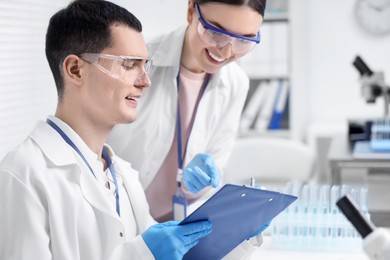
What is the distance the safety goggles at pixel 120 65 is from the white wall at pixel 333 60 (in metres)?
2.84

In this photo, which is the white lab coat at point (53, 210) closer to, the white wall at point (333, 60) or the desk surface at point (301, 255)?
the desk surface at point (301, 255)

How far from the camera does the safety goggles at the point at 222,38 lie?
173 centimetres

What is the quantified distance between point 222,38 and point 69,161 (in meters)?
0.58

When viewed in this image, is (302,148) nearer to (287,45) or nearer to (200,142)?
(287,45)

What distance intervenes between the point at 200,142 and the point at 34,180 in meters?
0.80

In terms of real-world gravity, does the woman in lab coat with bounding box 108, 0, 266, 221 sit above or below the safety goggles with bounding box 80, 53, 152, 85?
below

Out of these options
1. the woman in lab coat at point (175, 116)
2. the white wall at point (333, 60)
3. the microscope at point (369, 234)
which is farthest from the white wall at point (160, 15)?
the white wall at point (333, 60)

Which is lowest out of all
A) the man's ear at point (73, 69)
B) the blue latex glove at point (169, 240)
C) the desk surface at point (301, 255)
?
the desk surface at point (301, 255)

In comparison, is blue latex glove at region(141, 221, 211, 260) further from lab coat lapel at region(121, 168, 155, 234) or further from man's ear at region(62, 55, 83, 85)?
man's ear at region(62, 55, 83, 85)

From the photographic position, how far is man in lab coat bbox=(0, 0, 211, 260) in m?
1.34

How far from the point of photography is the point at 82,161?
4.96 ft

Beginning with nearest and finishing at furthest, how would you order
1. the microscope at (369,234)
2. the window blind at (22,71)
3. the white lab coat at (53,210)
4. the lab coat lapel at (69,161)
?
1. the microscope at (369,234)
2. the white lab coat at (53,210)
3. the lab coat lapel at (69,161)
4. the window blind at (22,71)

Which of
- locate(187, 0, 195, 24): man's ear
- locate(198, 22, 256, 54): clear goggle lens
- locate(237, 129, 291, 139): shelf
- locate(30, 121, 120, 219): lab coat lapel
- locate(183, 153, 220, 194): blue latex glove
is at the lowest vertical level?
locate(237, 129, 291, 139): shelf

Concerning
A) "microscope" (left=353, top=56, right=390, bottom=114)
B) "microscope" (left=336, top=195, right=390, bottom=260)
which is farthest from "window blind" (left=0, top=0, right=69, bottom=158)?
"microscope" (left=353, top=56, right=390, bottom=114)
